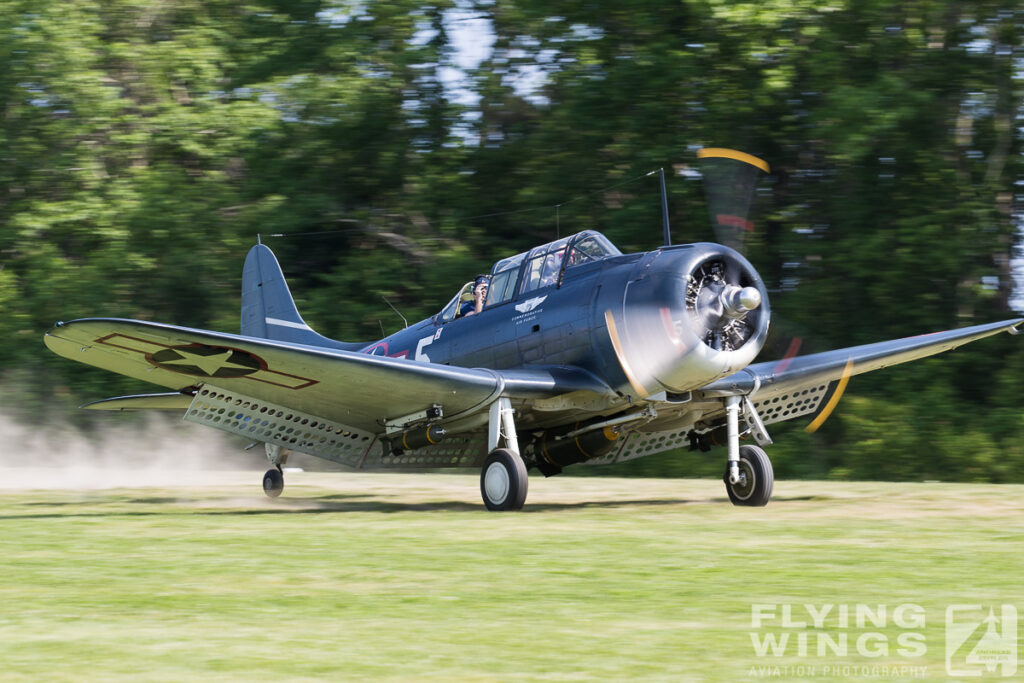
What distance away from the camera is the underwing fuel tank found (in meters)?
9.74

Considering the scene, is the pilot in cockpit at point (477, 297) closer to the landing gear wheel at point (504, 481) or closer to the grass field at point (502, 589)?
the landing gear wheel at point (504, 481)

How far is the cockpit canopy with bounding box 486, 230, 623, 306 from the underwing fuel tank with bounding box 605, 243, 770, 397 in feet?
3.14

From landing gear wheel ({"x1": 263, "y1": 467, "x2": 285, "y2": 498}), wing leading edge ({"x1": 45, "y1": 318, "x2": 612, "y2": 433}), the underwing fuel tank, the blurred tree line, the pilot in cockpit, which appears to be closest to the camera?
wing leading edge ({"x1": 45, "y1": 318, "x2": 612, "y2": 433})

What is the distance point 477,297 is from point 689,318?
2.92 m

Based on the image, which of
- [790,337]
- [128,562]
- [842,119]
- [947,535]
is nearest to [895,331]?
[842,119]

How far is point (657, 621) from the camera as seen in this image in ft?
16.6

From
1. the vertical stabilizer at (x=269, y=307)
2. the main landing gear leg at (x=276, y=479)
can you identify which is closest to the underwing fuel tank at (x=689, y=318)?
the main landing gear leg at (x=276, y=479)

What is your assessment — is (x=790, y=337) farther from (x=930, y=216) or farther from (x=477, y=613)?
(x=930, y=216)

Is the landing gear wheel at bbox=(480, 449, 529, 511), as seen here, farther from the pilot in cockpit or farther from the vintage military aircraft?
the pilot in cockpit

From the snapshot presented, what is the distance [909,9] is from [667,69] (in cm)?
440

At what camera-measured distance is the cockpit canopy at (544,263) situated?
1098 centimetres

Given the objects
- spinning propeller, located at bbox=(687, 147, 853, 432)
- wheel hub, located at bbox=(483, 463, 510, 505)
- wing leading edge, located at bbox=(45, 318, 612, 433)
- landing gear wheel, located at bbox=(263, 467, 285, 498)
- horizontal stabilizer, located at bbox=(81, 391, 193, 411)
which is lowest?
landing gear wheel, located at bbox=(263, 467, 285, 498)

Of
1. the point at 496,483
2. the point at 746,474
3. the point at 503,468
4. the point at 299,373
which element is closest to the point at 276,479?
the point at 299,373

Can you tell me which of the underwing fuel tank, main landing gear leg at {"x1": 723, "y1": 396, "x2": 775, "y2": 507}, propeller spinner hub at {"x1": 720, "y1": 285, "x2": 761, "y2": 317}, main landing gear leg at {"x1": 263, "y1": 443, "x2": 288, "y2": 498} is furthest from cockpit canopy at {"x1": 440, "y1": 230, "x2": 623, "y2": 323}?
main landing gear leg at {"x1": 263, "y1": 443, "x2": 288, "y2": 498}
